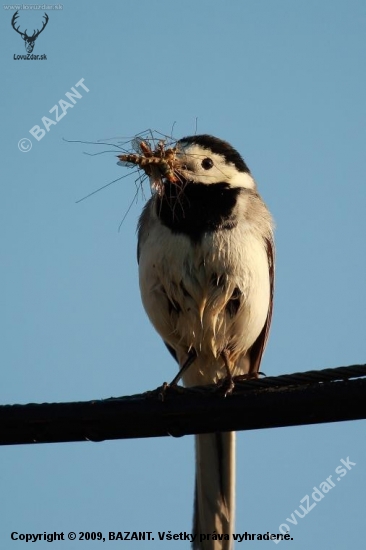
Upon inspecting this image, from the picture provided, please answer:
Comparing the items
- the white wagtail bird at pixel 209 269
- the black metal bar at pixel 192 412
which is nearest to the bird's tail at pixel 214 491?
the white wagtail bird at pixel 209 269

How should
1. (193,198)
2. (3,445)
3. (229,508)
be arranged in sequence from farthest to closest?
(193,198) → (229,508) → (3,445)

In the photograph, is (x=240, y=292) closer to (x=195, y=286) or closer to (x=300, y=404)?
(x=195, y=286)

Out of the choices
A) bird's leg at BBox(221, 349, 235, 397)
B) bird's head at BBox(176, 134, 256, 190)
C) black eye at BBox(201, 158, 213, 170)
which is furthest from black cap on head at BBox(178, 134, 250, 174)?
bird's leg at BBox(221, 349, 235, 397)

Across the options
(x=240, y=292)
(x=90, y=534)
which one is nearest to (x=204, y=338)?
(x=240, y=292)

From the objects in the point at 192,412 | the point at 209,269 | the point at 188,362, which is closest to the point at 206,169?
the point at 209,269

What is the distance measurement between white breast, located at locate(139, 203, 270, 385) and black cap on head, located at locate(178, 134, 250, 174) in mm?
634

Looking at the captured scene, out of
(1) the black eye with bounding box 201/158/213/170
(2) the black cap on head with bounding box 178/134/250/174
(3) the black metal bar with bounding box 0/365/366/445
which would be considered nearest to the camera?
(3) the black metal bar with bounding box 0/365/366/445

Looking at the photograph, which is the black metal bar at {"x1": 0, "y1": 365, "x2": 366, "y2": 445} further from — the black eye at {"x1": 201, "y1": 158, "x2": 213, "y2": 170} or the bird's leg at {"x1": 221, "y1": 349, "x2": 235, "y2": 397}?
the black eye at {"x1": 201, "y1": 158, "x2": 213, "y2": 170}

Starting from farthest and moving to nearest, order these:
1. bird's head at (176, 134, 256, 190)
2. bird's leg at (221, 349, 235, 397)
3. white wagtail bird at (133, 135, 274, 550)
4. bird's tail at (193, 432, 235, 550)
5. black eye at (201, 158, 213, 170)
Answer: black eye at (201, 158, 213, 170) < bird's head at (176, 134, 256, 190) < white wagtail bird at (133, 135, 274, 550) < bird's tail at (193, 432, 235, 550) < bird's leg at (221, 349, 235, 397)

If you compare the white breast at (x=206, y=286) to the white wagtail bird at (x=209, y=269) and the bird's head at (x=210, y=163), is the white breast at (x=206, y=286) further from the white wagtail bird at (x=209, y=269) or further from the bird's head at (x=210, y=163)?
the bird's head at (x=210, y=163)

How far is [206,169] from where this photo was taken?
7.15 meters

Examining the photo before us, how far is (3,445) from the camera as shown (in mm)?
5004

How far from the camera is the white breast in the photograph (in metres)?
6.73

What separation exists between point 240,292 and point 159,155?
1.06 metres
